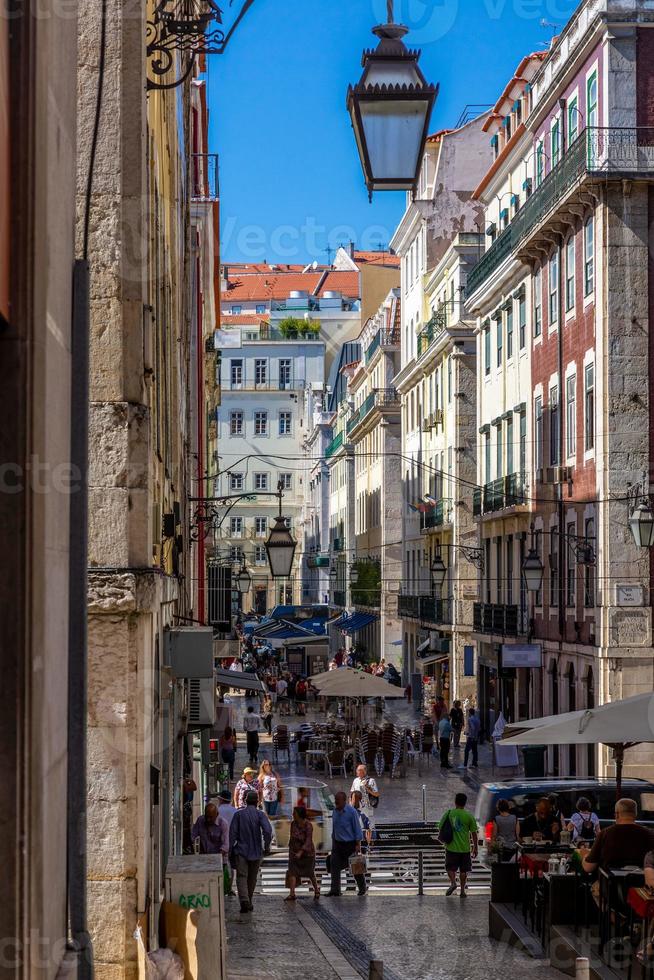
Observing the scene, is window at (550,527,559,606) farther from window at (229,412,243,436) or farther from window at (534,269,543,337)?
window at (229,412,243,436)

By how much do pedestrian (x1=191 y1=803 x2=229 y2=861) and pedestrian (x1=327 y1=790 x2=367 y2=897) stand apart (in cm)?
161

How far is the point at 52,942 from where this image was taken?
589 centimetres

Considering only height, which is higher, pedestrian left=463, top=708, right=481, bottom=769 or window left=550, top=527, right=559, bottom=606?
window left=550, top=527, right=559, bottom=606

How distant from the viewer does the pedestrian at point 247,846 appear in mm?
17484

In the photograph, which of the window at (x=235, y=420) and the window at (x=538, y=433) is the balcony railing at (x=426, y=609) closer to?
the window at (x=538, y=433)

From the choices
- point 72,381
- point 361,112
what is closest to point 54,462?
point 72,381

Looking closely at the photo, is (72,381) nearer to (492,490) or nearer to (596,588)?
(596,588)

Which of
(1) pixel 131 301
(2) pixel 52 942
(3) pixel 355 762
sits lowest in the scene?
(3) pixel 355 762

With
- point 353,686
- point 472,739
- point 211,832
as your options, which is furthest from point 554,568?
point 211,832

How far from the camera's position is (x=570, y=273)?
3475 cm

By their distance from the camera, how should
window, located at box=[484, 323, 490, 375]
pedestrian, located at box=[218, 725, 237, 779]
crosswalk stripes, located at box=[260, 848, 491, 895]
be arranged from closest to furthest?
crosswalk stripes, located at box=[260, 848, 491, 895] < pedestrian, located at box=[218, 725, 237, 779] < window, located at box=[484, 323, 490, 375]

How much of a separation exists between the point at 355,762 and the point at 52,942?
95.3ft

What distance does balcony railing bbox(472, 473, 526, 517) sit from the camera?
4012cm

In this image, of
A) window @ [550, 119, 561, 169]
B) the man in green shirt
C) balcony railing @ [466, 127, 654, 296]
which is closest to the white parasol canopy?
balcony railing @ [466, 127, 654, 296]
